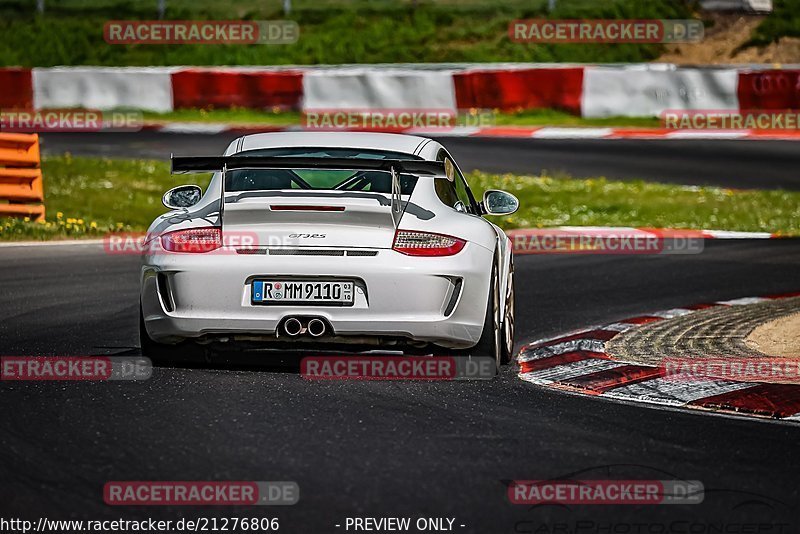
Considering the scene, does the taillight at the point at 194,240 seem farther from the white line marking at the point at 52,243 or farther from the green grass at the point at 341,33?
the green grass at the point at 341,33

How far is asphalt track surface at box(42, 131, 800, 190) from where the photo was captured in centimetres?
2256

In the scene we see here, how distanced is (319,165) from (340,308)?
2.32ft

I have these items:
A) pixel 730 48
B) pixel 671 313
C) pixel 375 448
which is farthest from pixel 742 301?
pixel 730 48

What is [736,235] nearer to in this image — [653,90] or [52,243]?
[52,243]

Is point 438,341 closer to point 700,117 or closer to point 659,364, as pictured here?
point 659,364

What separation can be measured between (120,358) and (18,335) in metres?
1.26

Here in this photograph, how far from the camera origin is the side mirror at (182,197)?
28.0 feet

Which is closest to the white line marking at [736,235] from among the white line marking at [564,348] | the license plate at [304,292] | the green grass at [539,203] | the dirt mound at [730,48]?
the green grass at [539,203]

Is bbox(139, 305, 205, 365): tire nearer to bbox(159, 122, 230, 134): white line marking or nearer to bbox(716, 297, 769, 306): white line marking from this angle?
bbox(716, 297, 769, 306): white line marking

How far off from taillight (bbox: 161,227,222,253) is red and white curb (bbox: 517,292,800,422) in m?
1.74

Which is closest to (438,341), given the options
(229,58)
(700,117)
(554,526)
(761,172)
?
(554,526)


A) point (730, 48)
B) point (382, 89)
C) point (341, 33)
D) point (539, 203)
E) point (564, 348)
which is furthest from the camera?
point (341, 33)

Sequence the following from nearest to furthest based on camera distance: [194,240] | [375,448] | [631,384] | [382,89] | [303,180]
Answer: [375,448] → [194,240] → [631,384] → [303,180] → [382,89]

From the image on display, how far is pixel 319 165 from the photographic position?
784cm
